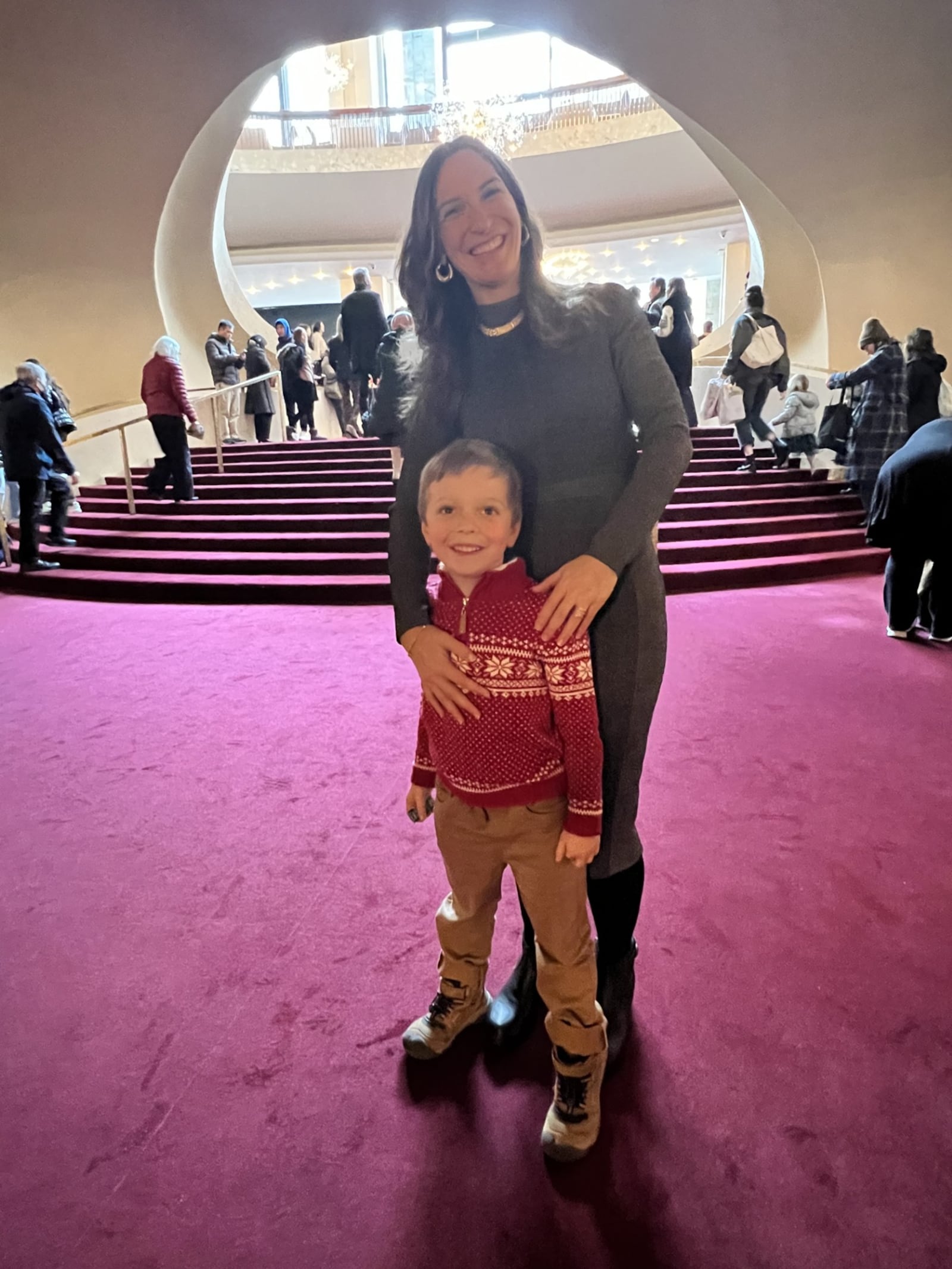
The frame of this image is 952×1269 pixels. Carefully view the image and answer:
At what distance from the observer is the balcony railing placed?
14422 mm

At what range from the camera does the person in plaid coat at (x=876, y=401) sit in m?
5.84

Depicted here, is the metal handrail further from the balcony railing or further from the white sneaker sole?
the balcony railing

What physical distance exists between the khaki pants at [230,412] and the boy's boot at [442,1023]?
9452 mm

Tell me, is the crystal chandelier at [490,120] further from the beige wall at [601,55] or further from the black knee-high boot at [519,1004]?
the black knee-high boot at [519,1004]

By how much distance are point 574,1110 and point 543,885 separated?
0.42 metres

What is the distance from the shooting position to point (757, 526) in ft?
21.3

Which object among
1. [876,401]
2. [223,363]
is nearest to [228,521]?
[223,363]

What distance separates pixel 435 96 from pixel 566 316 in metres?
22.0

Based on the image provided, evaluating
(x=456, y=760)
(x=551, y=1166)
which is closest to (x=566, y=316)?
(x=456, y=760)

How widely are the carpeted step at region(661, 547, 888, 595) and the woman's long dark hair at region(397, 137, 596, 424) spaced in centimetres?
420

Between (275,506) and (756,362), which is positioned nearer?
(275,506)

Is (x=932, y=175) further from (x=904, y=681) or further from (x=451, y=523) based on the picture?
(x=451, y=523)

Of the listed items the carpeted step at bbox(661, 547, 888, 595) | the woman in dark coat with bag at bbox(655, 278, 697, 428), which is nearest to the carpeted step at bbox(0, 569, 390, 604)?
the carpeted step at bbox(661, 547, 888, 595)

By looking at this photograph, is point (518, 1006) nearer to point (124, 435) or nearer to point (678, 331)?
point (678, 331)
